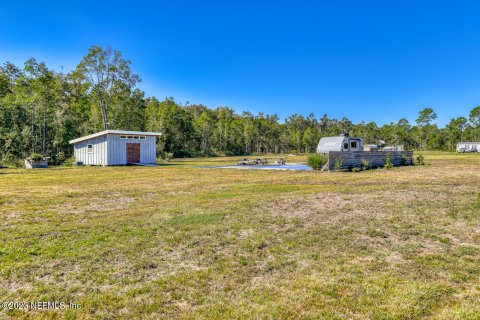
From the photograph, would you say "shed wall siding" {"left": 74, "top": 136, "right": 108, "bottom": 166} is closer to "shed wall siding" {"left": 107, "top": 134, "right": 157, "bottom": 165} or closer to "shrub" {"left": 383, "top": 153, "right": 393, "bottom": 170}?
"shed wall siding" {"left": 107, "top": 134, "right": 157, "bottom": 165}

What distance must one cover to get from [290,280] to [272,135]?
62259mm

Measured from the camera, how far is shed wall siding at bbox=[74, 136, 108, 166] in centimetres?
2320

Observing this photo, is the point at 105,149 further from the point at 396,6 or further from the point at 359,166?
the point at 396,6

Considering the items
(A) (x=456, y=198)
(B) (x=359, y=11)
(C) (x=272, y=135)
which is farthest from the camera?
(C) (x=272, y=135)

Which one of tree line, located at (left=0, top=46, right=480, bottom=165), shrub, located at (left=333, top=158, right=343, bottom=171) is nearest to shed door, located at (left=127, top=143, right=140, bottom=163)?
tree line, located at (left=0, top=46, right=480, bottom=165)

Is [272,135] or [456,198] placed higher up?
[272,135]

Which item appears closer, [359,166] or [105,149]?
[359,166]

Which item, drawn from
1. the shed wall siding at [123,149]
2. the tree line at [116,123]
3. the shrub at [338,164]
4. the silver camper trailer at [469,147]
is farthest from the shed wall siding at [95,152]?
the silver camper trailer at [469,147]

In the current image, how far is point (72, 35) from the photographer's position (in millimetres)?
26766

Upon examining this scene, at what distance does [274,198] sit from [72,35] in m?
27.5

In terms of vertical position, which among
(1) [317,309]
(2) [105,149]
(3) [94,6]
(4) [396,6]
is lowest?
(1) [317,309]

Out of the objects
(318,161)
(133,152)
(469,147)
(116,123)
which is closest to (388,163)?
(318,161)

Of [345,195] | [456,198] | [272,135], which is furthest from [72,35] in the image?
[272,135]

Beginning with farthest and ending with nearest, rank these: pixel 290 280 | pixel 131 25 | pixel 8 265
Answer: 1. pixel 131 25
2. pixel 8 265
3. pixel 290 280
